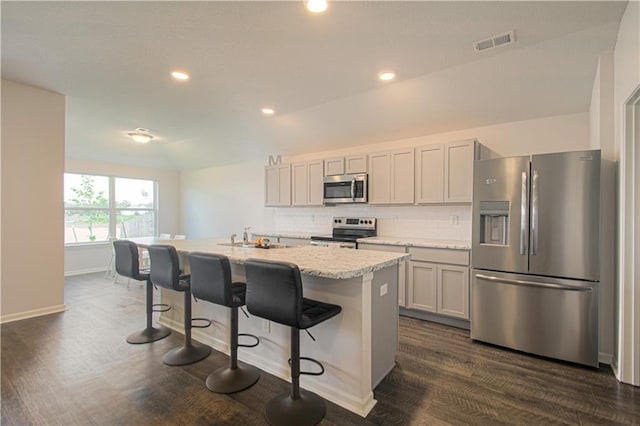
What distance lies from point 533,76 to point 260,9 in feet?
8.71

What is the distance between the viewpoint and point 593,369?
2.57 m

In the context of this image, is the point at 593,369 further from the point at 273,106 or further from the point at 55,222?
the point at 55,222

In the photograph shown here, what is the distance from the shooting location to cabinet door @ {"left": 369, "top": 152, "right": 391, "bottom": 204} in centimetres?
435

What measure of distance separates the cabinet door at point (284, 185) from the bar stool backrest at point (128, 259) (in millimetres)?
2855

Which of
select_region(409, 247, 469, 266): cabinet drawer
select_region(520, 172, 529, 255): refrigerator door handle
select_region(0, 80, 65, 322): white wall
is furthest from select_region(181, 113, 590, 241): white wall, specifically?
select_region(0, 80, 65, 322): white wall

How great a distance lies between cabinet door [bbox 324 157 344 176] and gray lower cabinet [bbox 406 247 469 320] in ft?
5.69

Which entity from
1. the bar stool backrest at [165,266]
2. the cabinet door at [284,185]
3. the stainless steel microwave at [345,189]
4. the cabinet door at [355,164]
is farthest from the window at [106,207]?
the cabinet door at [355,164]

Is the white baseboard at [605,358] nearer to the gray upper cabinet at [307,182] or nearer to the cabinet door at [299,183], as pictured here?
the gray upper cabinet at [307,182]

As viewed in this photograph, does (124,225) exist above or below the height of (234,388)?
above

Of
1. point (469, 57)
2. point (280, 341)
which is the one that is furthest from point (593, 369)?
point (469, 57)

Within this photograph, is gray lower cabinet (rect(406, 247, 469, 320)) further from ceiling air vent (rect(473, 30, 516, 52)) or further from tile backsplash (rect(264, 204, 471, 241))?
ceiling air vent (rect(473, 30, 516, 52))

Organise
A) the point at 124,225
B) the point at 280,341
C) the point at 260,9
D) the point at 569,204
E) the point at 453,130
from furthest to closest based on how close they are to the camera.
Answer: the point at 124,225 → the point at 453,130 → the point at 569,204 → the point at 280,341 → the point at 260,9

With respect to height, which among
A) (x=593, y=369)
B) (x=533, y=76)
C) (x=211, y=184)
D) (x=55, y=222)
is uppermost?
(x=533, y=76)

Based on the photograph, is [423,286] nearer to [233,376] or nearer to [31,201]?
[233,376]
